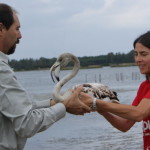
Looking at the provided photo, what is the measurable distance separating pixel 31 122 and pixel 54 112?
30 cm

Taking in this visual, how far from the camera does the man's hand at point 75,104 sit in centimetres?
421

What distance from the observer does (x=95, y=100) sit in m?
4.43

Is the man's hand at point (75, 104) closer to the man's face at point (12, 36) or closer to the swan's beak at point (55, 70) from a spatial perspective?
the swan's beak at point (55, 70)

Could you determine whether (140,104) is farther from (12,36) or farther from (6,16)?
(6,16)

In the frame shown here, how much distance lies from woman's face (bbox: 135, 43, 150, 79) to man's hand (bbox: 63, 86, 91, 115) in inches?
→ 27.0

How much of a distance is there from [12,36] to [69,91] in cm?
97

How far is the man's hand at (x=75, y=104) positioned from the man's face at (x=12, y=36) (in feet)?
2.51

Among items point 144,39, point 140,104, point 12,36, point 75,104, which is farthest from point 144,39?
point 12,36

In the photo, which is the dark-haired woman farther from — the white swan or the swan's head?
the swan's head

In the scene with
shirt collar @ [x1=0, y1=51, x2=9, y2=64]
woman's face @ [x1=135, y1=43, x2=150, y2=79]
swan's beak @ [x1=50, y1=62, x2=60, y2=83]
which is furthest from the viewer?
woman's face @ [x1=135, y1=43, x2=150, y2=79]

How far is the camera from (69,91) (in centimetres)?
446

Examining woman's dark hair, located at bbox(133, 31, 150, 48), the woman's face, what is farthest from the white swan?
woman's dark hair, located at bbox(133, 31, 150, 48)

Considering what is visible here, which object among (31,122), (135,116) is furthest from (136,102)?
(31,122)

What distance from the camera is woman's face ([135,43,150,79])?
14.9ft
